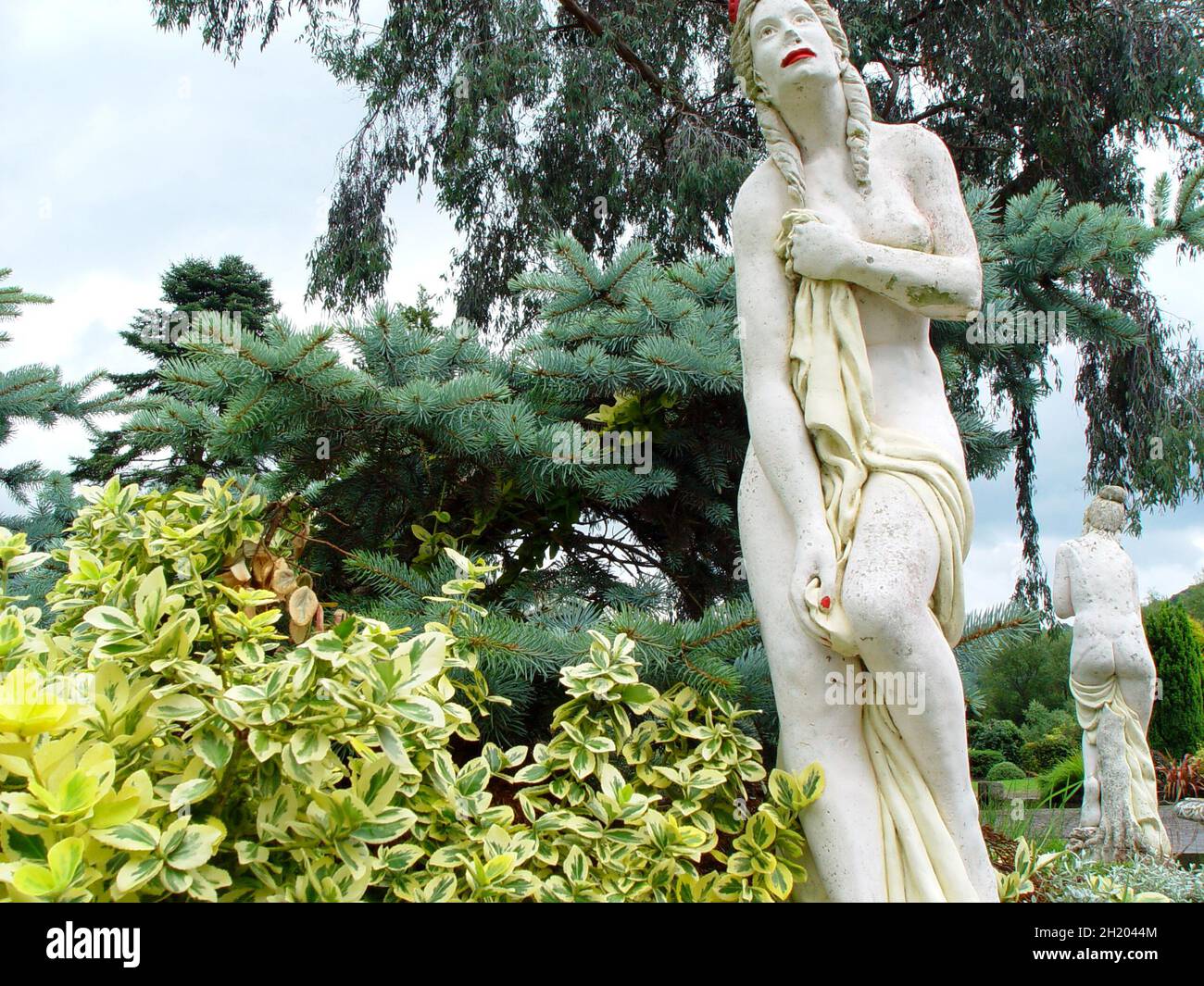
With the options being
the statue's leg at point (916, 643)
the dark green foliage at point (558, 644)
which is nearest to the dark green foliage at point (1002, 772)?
the dark green foliage at point (558, 644)

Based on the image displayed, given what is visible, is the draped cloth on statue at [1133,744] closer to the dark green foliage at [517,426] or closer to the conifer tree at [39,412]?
the dark green foliage at [517,426]

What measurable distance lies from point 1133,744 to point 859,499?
521 cm

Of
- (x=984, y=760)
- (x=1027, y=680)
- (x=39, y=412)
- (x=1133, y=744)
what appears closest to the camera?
(x=39, y=412)

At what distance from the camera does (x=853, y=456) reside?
2170 mm

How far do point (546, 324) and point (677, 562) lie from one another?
0.98 meters

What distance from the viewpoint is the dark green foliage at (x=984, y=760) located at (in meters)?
11.5

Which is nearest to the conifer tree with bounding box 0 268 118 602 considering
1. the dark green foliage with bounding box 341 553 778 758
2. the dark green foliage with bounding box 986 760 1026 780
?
the dark green foliage with bounding box 341 553 778 758

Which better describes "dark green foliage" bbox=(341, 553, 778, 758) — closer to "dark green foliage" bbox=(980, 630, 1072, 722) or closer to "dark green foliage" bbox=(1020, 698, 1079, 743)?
"dark green foliage" bbox=(1020, 698, 1079, 743)

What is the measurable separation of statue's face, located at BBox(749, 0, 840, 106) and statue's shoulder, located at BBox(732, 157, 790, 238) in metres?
0.19

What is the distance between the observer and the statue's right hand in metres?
2.06

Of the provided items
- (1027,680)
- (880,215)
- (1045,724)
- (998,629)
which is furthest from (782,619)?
(1027,680)

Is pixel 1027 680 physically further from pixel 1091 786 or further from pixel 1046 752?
pixel 1091 786
